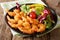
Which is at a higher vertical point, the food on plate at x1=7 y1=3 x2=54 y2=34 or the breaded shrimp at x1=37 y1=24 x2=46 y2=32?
the food on plate at x1=7 y1=3 x2=54 y2=34

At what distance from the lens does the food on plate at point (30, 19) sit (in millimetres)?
941

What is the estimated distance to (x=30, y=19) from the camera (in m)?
0.99

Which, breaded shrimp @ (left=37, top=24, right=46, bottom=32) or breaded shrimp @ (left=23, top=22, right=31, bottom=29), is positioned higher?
breaded shrimp @ (left=23, top=22, right=31, bottom=29)

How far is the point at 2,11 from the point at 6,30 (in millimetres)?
209

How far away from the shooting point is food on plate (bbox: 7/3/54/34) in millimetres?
941

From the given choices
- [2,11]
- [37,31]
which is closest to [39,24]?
[37,31]

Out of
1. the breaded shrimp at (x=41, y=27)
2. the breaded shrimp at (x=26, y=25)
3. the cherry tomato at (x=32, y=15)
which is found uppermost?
the cherry tomato at (x=32, y=15)

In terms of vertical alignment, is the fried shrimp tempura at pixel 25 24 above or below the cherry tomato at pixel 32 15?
below

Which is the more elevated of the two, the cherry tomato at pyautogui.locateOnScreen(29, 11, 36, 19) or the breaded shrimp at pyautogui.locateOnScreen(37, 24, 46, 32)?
the cherry tomato at pyautogui.locateOnScreen(29, 11, 36, 19)

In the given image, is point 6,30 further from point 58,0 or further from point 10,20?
point 58,0

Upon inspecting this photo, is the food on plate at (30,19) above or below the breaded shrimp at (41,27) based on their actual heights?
above

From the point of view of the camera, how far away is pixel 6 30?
1.03 meters

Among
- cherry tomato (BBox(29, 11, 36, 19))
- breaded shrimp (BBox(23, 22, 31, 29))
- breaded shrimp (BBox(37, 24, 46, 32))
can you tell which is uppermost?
cherry tomato (BBox(29, 11, 36, 19))

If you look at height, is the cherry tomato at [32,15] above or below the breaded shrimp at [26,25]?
above
